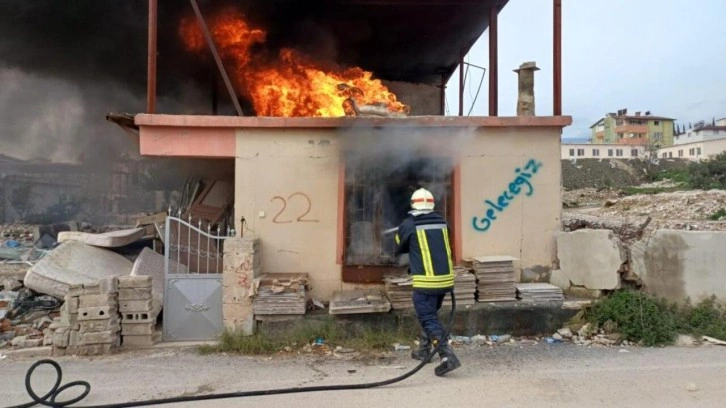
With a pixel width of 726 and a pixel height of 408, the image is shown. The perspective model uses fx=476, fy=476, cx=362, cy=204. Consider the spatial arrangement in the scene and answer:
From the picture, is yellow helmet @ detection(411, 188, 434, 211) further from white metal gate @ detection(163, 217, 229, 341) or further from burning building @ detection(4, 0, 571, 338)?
white metal gate @ detection(163, 217, 229, 341)

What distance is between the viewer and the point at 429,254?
5.11 metres

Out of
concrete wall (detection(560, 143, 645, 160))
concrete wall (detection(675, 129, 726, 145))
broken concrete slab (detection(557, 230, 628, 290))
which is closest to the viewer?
broken concrete slab (detection(557, 230, 628, 290))

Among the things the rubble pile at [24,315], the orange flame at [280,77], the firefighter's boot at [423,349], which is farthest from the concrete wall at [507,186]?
the rubble pile at [24,315]

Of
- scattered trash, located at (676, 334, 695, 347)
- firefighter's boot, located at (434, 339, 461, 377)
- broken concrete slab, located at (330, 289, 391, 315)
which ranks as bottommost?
scattered trash, located at (676, 334, 695, 347)

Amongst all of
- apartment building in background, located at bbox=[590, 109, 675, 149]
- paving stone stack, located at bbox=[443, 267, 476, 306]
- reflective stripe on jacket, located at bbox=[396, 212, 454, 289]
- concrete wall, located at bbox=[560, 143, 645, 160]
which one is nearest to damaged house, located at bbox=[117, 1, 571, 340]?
paving stone stack, located at bbox=[443, 267, 476, 306]

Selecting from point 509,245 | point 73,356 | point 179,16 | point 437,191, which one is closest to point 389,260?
point 437,191

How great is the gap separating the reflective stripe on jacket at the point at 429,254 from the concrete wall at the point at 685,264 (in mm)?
3600

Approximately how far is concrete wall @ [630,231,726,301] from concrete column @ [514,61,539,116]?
271 centimetres

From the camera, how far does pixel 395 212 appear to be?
23.8 feet

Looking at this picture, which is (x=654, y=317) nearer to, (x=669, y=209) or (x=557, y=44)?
(x=557, y=44)

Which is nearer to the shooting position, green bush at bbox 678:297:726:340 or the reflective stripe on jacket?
the reflective stripe on jacket

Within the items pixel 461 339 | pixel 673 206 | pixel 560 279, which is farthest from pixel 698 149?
pixel 461 339

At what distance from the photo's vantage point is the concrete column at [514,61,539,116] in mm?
7852

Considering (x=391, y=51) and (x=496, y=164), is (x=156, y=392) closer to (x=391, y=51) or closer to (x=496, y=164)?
(x=496, y=164)
